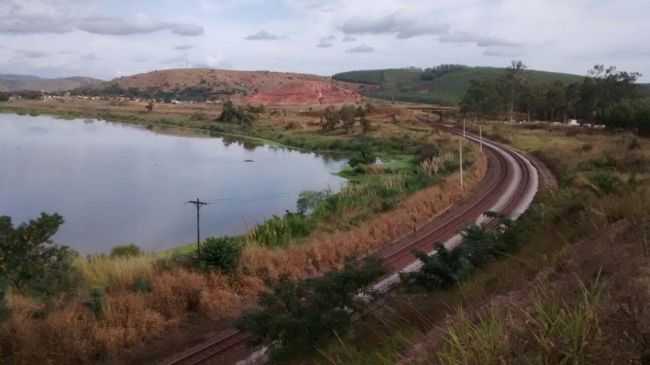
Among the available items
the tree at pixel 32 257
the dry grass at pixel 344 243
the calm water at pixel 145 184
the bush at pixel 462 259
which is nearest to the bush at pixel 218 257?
the dry grass at pixel 344 243

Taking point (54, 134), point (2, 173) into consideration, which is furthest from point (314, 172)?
point (54, 134)

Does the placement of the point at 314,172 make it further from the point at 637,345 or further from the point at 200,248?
the point at 637,345

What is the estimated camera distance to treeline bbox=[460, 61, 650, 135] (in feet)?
199

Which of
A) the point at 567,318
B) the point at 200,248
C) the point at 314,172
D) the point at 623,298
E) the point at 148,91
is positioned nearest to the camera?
the point at 567,318

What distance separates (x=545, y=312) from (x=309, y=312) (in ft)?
15.3

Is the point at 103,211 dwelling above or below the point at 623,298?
below

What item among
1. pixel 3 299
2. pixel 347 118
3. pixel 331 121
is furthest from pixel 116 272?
pixel 347 118

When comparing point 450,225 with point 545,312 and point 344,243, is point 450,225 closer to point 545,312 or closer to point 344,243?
point 344,243

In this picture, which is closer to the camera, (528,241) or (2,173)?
(528,241)

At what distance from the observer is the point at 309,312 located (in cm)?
786

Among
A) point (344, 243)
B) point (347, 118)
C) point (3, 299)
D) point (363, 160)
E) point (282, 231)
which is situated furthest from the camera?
point (347, 118)

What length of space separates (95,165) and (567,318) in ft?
149

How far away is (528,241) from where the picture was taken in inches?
435

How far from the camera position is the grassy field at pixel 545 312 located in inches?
127
